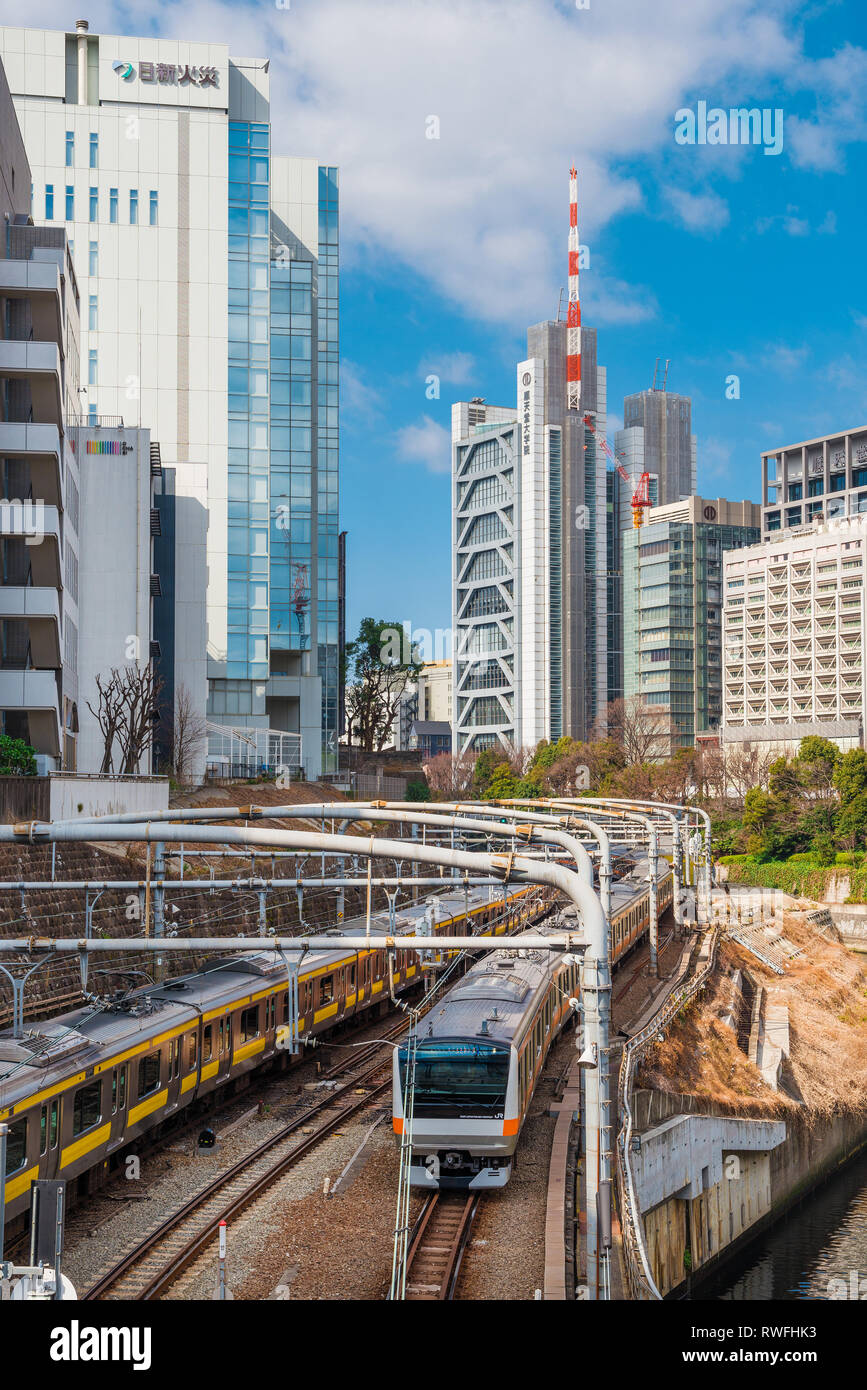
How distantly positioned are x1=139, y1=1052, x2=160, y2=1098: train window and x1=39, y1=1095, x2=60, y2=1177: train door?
8.38 ft

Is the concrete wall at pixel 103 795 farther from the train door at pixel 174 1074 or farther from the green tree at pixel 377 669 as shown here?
the green tree at pixel 377 669

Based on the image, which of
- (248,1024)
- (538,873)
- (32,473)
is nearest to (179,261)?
(32,473)

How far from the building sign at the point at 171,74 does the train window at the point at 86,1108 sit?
233 ft

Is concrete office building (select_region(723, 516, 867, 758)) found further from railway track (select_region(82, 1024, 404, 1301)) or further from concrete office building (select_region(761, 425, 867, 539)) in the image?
railway track (select_region(82, 1024, 404, 1301))

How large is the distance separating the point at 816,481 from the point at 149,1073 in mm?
127791

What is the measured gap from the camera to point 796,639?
105625mm

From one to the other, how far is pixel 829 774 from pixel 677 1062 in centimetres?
4810

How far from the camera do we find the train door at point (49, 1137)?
49.0 feet

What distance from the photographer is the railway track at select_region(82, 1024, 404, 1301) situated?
14.0 metres

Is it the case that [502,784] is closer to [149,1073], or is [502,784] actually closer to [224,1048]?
[224,1048]

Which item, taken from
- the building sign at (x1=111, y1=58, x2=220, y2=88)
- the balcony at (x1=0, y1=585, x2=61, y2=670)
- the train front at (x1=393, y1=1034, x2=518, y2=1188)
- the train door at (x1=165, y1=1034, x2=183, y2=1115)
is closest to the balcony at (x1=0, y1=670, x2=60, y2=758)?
the balcony at (x1=0, y1=585, x2=61, y2=670)

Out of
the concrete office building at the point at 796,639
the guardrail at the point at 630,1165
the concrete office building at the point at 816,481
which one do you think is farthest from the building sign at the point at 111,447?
the concrete office building at the point at 816,481
